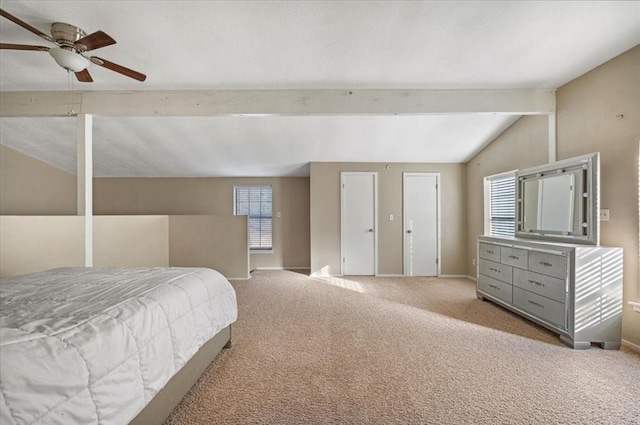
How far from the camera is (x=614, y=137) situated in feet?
9.32

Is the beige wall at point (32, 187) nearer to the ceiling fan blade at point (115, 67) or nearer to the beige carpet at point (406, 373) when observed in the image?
the ceiling fan blade at point (115, 67)

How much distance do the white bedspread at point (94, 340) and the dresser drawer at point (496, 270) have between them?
130 inches

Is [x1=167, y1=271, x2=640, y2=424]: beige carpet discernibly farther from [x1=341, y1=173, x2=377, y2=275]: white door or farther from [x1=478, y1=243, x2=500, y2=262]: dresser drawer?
[x1=341, y1=173, x2=377, y2=275]: white door

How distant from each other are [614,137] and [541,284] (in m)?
1.59

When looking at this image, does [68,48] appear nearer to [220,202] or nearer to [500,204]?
[220,202]

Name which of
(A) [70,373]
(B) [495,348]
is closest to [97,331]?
(A) [70,373]

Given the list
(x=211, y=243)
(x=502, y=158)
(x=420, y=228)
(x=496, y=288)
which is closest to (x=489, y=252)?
(x=496, y=288)

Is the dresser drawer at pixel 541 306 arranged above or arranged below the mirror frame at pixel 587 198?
below

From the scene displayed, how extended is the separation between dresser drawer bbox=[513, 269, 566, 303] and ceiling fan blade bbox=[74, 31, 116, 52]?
428 centimetres

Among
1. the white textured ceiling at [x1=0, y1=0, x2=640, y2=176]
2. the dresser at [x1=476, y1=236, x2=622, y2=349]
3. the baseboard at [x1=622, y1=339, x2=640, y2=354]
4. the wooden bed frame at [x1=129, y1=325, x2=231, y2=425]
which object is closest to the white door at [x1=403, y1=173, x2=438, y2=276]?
the white textured ceiling at [x1=0, y1=0, x2=640, y2=176]

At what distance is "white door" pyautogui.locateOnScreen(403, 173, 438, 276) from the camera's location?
573 cm

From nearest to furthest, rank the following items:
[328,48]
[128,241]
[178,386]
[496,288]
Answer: [178,386]
[328,48]
[496,288]
[128,241]

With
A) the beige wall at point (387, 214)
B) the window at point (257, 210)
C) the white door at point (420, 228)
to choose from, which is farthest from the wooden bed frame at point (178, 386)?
the window at point (257, 210)

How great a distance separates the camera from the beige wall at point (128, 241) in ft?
16.2
